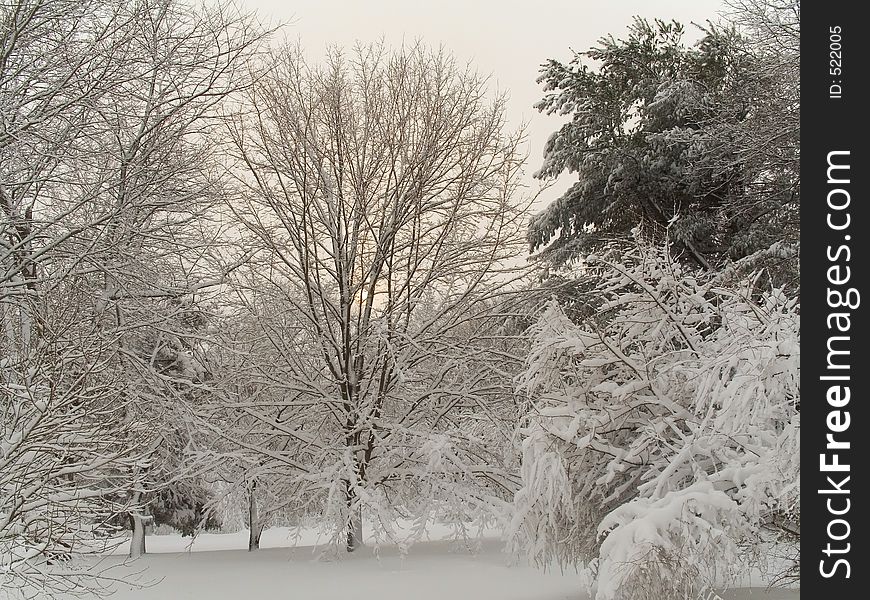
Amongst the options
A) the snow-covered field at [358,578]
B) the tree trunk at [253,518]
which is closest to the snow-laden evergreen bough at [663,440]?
the snow-covered field at [358,578]

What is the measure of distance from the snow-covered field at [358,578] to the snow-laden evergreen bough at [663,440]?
41.5 inches

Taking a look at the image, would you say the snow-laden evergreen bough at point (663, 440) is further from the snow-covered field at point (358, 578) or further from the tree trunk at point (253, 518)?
the tree trunk at point (253, 518)

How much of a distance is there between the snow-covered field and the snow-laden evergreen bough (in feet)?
3.46

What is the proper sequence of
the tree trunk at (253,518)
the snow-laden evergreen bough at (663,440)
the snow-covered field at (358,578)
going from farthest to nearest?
the tree trunk at (253,518), the snow-covered field at (358,578), the snow-laden evergreen bough at (663,440)

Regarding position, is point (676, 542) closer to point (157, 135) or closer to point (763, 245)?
point (157, 135)

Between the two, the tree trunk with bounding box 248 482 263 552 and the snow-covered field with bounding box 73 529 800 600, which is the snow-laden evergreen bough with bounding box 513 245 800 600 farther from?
the tree trunk with bounding box 248 482 263 552

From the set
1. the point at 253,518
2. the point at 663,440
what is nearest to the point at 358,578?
the point at 663,440

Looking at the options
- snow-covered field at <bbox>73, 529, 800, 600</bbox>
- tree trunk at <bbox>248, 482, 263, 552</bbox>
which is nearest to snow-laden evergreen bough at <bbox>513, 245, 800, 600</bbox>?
snow-covered field at <bbox>73, 529, 800, 600</bbox>

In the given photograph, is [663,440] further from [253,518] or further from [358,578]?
[253,518]

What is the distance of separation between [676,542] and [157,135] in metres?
6.75

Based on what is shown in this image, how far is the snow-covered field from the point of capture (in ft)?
31.8

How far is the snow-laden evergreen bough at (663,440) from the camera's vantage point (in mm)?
7277

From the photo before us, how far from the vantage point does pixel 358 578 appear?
35.2 feet

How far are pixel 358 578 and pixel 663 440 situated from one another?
4.55 m
